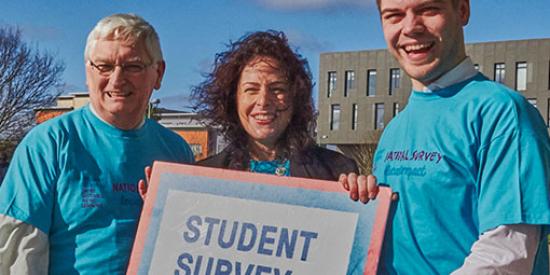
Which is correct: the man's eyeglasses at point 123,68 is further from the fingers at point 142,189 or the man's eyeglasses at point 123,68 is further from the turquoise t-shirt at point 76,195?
the fingers at point 142,189

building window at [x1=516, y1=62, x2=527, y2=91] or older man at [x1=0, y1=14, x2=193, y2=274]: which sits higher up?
building window at [x1=516, y1=62, x2=527, y2=91]

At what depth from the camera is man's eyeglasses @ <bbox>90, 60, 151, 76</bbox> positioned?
13.1ft

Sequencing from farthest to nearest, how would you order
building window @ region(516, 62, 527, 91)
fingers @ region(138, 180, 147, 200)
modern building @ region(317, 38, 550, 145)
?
building window @ region(516, 62, 527, 91), modern building @ region(317, 38, 550, 145), fingers @ region(138, 180, 147, 200)

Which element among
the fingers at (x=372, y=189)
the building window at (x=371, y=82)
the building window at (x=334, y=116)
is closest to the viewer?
the fingers at (x=372, y=189)

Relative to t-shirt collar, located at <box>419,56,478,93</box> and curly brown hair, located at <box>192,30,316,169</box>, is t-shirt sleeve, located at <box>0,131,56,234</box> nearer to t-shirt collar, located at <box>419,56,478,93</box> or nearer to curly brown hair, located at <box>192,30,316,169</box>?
curly brown hair, located at <box>192,30,316,169</box>

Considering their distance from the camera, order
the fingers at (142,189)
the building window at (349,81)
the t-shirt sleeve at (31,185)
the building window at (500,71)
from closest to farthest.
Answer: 1. the t-shirt sleeve at (31,185)
2. the fingers at (142,189)
3. the building window at (500,71)
4. the building window at (349,81)

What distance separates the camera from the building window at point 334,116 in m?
73.6

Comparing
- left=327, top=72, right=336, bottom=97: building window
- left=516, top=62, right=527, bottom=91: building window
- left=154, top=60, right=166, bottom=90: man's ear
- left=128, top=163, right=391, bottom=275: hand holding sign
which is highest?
left=327, top=72, right=336, bottom=97: building window

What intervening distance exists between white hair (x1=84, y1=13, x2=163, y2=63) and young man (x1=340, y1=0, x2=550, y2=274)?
1.20 meters

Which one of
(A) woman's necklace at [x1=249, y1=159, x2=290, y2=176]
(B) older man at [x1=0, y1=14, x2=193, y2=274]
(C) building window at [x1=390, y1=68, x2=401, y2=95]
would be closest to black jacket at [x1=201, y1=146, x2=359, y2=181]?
(A) woman's necklace at [x1=249, y1=159, x2=290, y2=176]

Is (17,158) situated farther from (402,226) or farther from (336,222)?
(402,226)

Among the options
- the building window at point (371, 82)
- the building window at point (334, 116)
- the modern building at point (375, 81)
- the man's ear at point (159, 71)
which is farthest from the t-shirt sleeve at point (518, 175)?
the building window at point (334, 116)

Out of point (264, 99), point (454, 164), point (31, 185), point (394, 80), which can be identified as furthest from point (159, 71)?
point (394, 80)

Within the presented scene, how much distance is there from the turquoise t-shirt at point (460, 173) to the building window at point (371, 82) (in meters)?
69.9
